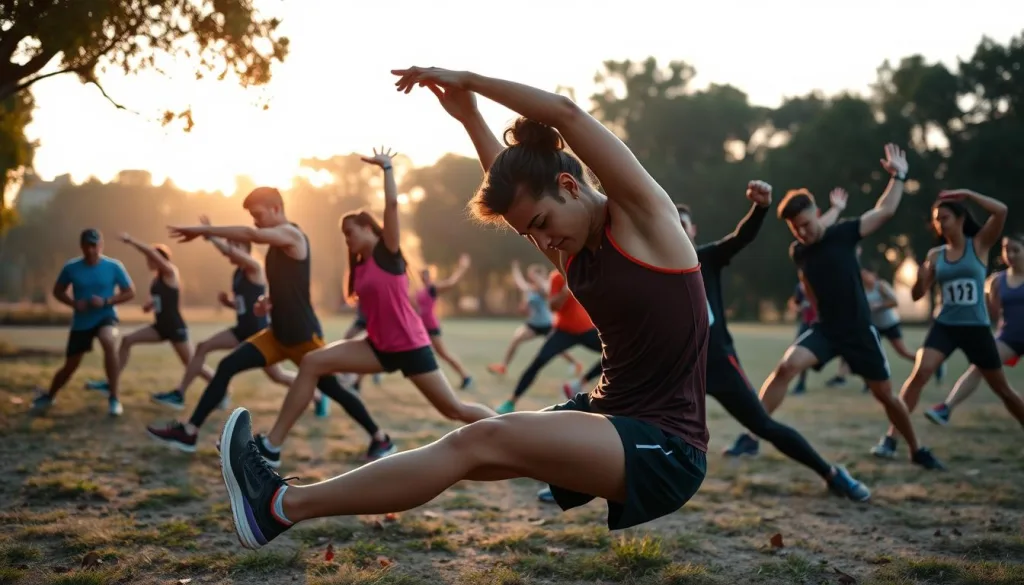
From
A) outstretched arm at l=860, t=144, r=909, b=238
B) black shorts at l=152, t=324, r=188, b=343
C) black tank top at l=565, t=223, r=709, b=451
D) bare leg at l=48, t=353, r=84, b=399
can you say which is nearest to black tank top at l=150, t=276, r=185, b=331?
black shorts at l=152, t=324, r=188, b=343

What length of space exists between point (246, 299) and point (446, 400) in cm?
414

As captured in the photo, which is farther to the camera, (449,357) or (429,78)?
(449,357)

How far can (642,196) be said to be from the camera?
9.70 ft

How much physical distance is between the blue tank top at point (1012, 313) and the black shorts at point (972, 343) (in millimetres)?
1022

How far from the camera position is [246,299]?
9.73 meters

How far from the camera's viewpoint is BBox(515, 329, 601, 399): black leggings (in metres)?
10.1

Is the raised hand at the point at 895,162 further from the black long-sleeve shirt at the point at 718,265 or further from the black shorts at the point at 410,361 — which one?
the black shorts at the point at 410,361

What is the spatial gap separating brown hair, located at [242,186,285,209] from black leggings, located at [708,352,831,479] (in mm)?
3643

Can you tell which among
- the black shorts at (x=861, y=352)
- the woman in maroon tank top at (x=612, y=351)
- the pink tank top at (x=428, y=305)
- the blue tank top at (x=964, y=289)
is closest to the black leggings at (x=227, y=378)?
the black shorts at (x=861, y=352)

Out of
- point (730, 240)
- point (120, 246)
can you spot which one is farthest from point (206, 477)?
point (120, 246)

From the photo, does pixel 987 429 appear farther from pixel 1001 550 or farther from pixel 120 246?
pixel 120 246

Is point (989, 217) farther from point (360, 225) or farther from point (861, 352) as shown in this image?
point (360, 225)

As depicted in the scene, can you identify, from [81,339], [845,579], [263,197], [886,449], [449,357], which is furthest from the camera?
[449,357]

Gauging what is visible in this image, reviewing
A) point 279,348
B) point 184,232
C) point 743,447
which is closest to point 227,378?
point 279,348
